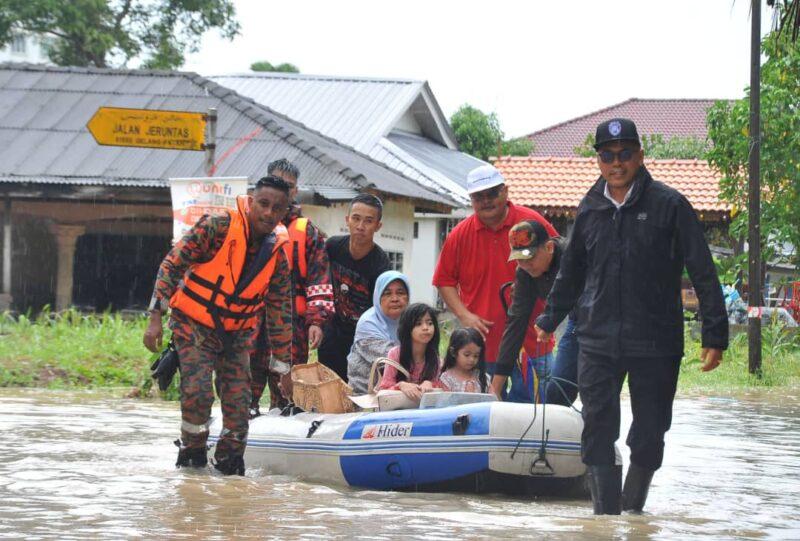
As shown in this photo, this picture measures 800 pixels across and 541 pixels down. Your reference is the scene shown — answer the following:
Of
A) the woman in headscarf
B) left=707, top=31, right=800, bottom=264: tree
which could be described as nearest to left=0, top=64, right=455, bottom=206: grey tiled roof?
left=707, top=31, right=800, bottom=264: tree

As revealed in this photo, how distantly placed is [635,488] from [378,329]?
2.58m

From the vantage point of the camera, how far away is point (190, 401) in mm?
7906

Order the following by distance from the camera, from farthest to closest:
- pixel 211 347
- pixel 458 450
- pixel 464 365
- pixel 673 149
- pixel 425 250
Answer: pixel 673 149 < pixel 425 250 < pixel 464 365 < pixel 211 347 < pixel 458 450

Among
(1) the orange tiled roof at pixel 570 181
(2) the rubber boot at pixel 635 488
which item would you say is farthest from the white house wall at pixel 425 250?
(2) the rubber boot at pixel 635 488

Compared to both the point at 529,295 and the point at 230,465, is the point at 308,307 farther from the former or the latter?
the point at 529,295

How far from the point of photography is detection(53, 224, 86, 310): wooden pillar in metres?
22.6

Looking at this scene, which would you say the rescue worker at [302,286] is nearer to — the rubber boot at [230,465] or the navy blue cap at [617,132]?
the rubber boot at [230,465]

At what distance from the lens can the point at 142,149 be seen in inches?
892

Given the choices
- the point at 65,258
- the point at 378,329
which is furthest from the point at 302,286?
the point at 65,258

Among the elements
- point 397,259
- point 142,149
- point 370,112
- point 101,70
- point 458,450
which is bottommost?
point 458,450

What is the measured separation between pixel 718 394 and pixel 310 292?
8.88 metres

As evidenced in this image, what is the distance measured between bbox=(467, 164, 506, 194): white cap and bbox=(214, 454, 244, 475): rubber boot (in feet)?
7.01

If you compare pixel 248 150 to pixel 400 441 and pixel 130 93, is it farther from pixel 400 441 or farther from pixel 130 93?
pixel 400 441

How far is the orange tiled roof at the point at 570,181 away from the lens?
28.0 m
